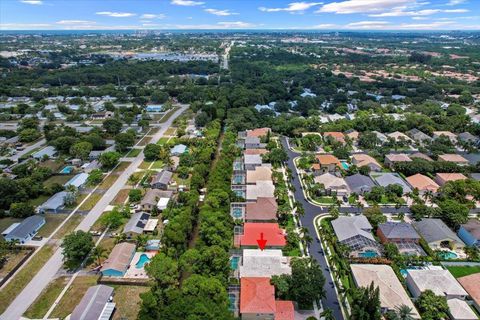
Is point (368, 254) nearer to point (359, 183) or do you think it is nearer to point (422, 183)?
point (359, 183)

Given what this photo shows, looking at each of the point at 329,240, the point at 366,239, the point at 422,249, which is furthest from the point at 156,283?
the point at 422,249

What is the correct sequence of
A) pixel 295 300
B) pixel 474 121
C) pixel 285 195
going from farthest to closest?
pixel 474 121 → pixel 285 195 → pixel 295 300

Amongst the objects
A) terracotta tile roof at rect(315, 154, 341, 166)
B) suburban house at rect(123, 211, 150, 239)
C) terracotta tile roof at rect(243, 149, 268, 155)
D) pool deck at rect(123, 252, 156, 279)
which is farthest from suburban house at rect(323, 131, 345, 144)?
pool deck at rect(123, 252, 156, 279)

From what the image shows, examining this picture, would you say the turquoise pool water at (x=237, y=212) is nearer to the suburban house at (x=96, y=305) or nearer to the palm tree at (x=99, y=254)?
the palm tree at (x=99, y=254)

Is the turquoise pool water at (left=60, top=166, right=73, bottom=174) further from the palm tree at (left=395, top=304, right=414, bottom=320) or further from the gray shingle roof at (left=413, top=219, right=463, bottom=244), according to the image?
the gray shingle roof at (left=413, top=219, right=463, bottom=244)

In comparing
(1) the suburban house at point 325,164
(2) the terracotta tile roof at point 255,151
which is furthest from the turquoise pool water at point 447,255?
(2) the terracotta tile roof at point 255,151

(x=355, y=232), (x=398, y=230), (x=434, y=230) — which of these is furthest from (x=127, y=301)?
(x=434, y=230)

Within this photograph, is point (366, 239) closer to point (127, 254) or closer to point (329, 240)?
point (329, 240)
